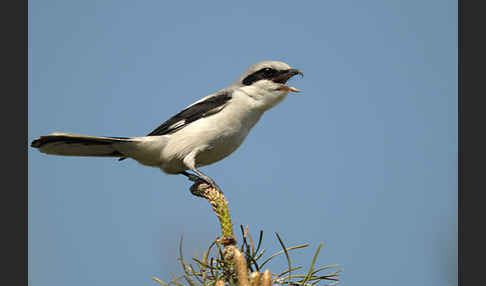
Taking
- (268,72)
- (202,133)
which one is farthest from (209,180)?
(268,72)

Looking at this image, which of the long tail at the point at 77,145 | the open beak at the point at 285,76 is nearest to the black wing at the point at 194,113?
the long tail at the point at 77,145

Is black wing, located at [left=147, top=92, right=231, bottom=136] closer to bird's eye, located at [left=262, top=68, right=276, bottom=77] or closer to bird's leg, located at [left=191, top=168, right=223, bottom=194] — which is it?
bird's eye, located at [left=262, top=68, right=276, bottom=77]

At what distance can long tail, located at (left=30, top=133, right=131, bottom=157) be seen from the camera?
383 cm

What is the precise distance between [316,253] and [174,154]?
2.31 metres

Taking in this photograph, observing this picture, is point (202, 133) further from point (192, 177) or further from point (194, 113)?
point (192, 177)

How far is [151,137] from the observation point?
4.34m

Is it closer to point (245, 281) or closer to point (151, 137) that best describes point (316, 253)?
point (245, 281)

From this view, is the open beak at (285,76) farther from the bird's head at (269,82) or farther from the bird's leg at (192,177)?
the bird's leg at (192,177)

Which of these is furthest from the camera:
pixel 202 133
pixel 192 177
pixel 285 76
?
pixel 285 76

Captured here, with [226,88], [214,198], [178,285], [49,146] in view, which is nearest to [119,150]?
[49,146]

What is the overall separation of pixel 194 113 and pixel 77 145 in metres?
1.11

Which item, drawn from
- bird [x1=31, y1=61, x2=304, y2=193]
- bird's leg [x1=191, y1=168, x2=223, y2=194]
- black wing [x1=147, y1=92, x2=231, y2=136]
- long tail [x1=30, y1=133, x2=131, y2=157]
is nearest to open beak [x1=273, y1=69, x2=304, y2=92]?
bird [x1=31, y1=61, x2=304, y2=193]

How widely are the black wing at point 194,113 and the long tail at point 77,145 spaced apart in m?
0.38

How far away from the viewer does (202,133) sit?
4.08 m
